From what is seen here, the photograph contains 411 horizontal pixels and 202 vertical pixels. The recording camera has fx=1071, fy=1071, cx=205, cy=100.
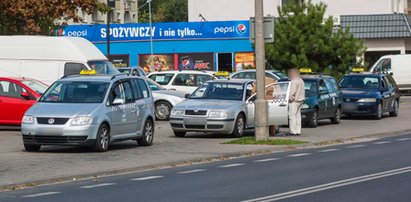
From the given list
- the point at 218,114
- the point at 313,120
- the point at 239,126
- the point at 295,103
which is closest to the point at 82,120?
the point at 218,114

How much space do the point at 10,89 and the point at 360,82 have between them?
47.1ft

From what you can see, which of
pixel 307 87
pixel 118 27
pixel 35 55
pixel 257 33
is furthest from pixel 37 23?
pixel 118 27

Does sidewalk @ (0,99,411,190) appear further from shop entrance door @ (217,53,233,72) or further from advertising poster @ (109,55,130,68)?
advertising poster @ (109,55,130,68)

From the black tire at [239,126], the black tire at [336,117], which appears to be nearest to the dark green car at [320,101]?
the black tire at [336,117]

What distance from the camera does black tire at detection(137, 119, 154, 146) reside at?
79.7 feet

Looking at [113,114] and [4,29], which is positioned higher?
[4,29]

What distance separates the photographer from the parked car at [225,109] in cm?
2670

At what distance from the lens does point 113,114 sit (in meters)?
22.6

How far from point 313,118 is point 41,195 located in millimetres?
18567

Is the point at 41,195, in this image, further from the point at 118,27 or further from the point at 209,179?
the point at 118,27

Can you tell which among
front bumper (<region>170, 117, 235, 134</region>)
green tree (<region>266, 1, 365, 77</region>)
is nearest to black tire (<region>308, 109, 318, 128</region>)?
front bumper (<region>170, 117, 235, 134</region>)

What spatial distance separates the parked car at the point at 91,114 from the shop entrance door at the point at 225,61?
1687 inches

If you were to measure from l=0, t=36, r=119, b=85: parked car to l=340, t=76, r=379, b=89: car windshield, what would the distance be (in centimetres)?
950

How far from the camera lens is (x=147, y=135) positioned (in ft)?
80.3
